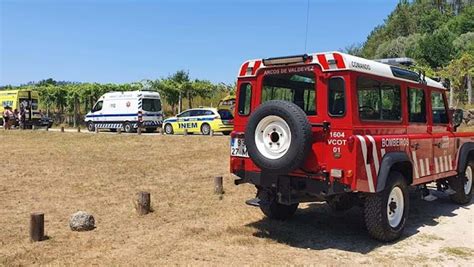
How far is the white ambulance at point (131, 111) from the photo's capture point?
28453 millimetres

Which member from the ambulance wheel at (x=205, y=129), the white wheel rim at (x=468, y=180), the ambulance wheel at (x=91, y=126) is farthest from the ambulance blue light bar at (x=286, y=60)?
the ambulance wheel at (x=91, y=126)

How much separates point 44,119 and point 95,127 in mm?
7273

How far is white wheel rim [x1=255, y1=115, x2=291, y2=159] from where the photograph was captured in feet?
19.6

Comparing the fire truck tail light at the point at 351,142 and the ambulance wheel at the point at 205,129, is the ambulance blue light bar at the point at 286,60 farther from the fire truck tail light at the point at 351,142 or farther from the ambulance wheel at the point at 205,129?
the ambulance wheel at the point at 205,129

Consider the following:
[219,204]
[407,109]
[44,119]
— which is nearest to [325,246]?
[407,109]

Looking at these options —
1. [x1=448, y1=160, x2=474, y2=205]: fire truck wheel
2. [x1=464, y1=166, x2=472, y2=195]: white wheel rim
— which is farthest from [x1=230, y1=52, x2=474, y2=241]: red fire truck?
[x1=464, y1=166, x2=472, y2=195]: white wheel rim

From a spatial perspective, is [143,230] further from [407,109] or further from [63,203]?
[407,109]

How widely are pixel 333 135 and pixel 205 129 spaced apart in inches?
776

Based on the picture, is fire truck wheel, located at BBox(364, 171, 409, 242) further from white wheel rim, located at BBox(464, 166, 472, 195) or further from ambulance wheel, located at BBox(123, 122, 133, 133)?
ambulance wheel, located at BBox(123, 122, 133, 133)

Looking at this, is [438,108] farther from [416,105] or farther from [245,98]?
[245,98]

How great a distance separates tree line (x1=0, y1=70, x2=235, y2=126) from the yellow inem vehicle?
5.90m

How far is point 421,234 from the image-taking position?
6949mm

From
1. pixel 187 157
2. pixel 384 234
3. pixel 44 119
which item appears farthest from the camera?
pixel 44 119

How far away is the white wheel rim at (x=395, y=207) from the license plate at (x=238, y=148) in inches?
81.3
